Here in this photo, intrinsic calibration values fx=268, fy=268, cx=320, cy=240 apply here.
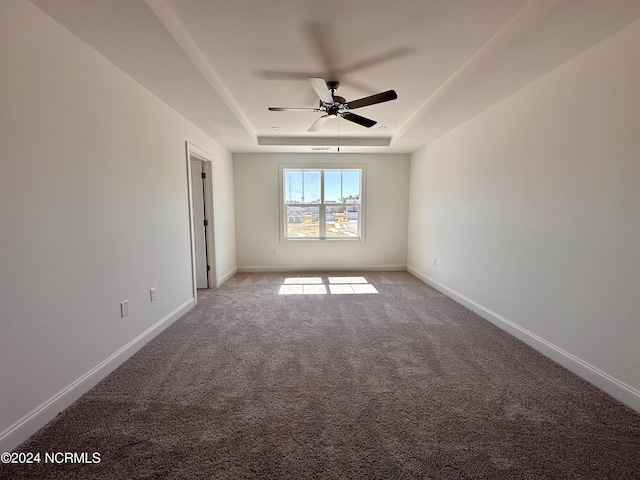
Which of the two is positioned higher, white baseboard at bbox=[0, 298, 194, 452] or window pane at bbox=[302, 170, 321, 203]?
window pane at bbox=[302, 170, 321, 203]

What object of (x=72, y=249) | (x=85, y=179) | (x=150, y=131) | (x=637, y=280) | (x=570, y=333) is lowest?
(x=570, y=333)

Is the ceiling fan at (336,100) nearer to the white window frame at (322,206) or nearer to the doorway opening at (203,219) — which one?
the doorway opening at (203,219)

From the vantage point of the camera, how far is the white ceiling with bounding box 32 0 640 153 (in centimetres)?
163

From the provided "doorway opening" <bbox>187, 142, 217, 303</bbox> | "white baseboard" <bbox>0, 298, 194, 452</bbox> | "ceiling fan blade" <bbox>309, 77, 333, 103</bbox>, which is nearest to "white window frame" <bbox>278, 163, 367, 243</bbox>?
"doorway opening" <bbox>187, 142, 217, 303</bbox>

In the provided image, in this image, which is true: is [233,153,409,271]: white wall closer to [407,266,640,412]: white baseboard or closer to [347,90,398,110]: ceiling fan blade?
[407,266,640,412]: white baseboard

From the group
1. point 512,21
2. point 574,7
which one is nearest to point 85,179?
point 512,21

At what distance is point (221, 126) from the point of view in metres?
3.62

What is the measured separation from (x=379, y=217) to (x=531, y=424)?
14.2ft

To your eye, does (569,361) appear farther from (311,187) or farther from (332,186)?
(311,187)

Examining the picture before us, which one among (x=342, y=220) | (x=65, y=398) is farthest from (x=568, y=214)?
(x=342, y=220)

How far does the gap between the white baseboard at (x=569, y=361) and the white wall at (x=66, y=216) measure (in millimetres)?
3546

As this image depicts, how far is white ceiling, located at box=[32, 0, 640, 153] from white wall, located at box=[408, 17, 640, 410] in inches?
11.2

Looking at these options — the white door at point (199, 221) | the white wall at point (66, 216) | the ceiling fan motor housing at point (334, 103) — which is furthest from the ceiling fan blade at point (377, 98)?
the white door at point (199, 221)

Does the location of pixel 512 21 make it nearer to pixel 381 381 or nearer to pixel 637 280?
pixel 637 280
